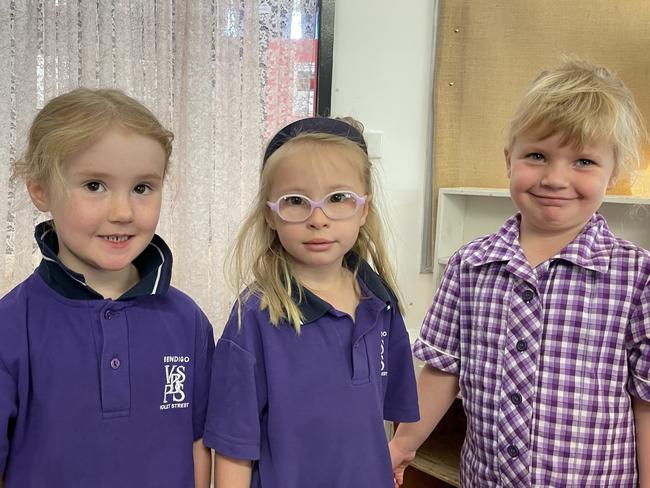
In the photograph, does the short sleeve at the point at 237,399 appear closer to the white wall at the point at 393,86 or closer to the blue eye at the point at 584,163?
the blue eye at the point at 584,163

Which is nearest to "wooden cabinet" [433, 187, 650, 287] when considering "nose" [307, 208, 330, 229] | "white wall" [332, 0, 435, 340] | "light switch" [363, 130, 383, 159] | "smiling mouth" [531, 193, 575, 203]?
"white wall" [332, 0, 435, 340]

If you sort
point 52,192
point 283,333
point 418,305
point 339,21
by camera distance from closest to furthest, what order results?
point 52,192 < point 283,333 < point 339,21 < point 418,305

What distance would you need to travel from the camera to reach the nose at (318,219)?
108 centimetres

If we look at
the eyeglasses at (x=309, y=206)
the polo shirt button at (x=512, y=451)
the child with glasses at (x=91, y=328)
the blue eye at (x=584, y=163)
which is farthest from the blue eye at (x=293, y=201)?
the polo shirt button at (x=512, y=451)

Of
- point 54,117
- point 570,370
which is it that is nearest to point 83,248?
point 54,117

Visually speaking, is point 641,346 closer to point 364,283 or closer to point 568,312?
point 568,312

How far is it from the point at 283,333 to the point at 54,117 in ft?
1.82

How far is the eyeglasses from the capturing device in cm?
108

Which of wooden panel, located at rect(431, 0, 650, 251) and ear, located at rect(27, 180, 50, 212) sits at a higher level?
wooden panel, located at rect(431, 0, 650, 251)

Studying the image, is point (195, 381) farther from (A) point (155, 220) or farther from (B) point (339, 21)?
(B) point (339, 21)

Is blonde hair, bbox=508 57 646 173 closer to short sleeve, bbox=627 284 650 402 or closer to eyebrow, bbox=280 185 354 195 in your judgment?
short sleeve, bbox=627 284 650 402

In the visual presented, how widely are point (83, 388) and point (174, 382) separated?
0.16 metres

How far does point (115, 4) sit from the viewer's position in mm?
2199

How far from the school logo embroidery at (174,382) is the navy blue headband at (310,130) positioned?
425mm
